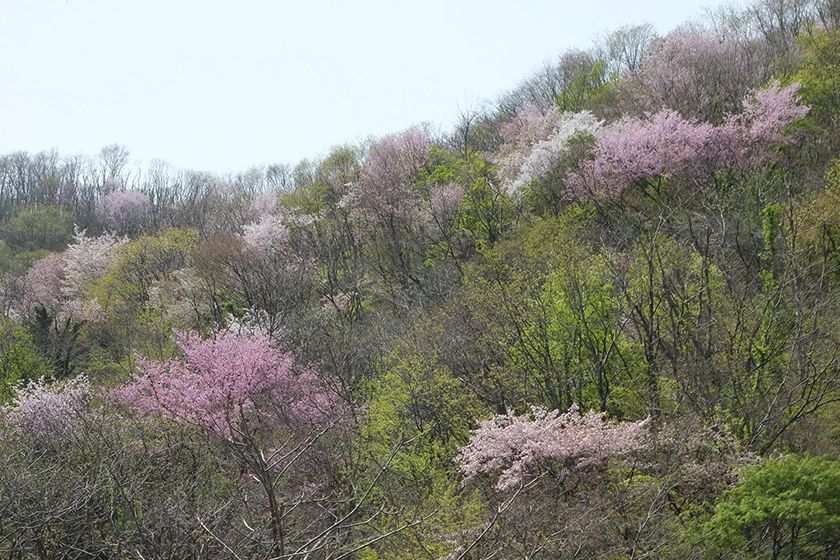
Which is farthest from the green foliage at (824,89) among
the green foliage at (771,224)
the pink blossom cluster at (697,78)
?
the green foliage at (771,224)

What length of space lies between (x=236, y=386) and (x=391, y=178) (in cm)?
1728

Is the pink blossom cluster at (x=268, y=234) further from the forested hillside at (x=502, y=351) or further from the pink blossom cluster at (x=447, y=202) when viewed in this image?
the pink blossom cluster at (x=447, y=202)

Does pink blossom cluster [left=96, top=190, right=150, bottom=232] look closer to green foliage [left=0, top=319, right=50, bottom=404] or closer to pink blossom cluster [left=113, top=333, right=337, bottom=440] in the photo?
green foliage [left=0, top=319, right=50, bottom=404]

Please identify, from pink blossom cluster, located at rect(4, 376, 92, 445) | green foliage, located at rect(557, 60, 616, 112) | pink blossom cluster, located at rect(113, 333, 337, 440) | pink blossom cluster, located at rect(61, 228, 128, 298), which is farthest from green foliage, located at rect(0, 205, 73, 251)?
green foliage, located at rect(557, 60, 616, 112)

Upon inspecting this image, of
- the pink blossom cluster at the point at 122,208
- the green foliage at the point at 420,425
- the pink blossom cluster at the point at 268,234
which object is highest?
the pink blossom cluster at the point at 122,208

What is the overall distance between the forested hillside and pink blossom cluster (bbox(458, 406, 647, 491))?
66 mm

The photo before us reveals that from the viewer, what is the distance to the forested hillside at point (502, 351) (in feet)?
36.0

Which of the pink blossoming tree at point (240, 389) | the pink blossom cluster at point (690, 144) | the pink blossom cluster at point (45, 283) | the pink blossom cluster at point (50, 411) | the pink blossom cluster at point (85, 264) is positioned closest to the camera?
the pink blossom cluster at point (50, 411)

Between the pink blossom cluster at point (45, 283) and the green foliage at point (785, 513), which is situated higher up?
the pink blossom cluster at point (45, 283)

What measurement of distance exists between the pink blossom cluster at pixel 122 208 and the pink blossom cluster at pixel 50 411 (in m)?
40.1

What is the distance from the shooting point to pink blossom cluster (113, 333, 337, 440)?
21.5 metres

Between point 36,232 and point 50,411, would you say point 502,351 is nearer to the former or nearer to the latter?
point 50,411

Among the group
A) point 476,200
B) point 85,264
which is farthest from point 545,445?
point 85,264

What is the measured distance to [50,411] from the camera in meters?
22.1
